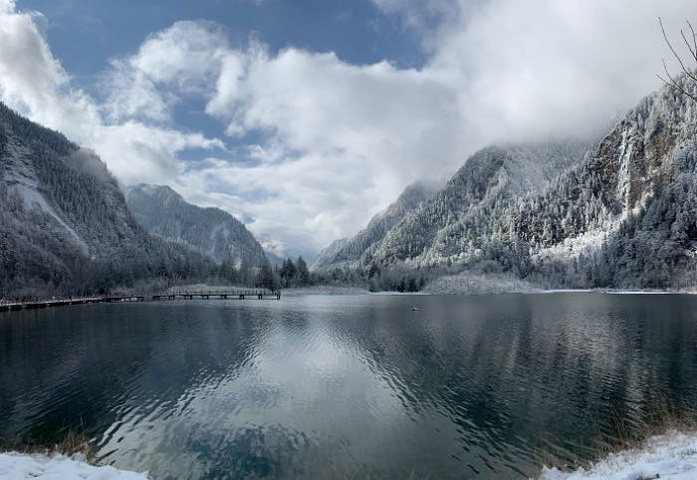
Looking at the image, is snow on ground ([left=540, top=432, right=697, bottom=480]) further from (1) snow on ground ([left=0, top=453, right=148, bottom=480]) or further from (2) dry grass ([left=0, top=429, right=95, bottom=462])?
(2) dry grass ([left=0, top=429, right=95, bottom=462])

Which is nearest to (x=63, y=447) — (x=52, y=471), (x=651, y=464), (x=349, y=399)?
(x=52, y=471)

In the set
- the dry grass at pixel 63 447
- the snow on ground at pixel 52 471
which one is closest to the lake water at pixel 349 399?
the dry grass at pixel 63 447

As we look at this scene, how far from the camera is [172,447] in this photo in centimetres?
2472

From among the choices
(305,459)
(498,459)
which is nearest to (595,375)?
(498,459)

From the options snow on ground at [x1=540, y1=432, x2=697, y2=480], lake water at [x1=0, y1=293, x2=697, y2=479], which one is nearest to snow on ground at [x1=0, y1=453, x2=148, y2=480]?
lake water at [x1=0, y1=293, x2=697, y2=479]

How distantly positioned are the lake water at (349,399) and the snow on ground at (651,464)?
1.92 metres

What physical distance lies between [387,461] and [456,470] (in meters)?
3.79

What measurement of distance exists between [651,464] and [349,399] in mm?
22682

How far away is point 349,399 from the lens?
3394 cm

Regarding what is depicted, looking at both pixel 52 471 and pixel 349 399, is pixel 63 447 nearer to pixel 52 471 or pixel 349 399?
pixel 52 471

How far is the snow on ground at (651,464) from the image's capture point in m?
13.5

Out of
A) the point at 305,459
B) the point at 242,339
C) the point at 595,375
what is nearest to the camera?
the point at 305,459

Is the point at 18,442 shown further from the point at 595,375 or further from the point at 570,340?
the point at 570,340

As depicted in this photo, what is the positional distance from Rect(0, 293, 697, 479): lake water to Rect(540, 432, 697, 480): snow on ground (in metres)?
1.92
